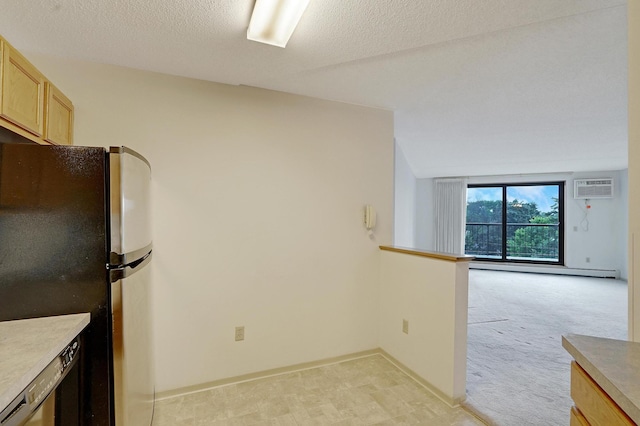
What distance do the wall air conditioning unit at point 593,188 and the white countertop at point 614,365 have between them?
284 inches

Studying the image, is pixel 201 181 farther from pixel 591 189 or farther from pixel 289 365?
pixel 591 189

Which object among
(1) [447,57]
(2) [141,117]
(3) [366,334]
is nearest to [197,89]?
(2) [141,117]

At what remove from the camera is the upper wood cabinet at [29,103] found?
4.41 ft

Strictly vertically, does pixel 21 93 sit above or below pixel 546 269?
above

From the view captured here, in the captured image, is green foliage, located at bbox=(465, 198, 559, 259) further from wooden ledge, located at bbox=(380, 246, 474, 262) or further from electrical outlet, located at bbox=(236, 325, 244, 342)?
electrical outlet, located at bbox=(236, 325, 244, 342)

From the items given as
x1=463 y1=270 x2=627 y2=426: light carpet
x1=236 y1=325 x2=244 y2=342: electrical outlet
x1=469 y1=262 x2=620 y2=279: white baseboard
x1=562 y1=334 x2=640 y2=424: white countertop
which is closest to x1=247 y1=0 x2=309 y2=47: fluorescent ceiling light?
x1=562 y1=334 x2=640 y2=424: white countertop

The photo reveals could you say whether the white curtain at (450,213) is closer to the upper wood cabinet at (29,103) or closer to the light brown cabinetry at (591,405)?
the light brown cabinetry at (591,405)

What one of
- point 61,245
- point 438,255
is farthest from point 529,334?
point 61,245

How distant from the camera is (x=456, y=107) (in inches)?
116

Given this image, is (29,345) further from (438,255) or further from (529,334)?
(529,334)

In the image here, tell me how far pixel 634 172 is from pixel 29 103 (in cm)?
276

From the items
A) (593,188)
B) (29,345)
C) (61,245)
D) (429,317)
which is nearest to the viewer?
(29,345)

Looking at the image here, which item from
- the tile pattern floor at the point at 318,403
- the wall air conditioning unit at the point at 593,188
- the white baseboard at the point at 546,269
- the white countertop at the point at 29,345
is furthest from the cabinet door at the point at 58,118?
the wall air conditioning unit at the point at 593,188

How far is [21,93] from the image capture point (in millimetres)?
1461
